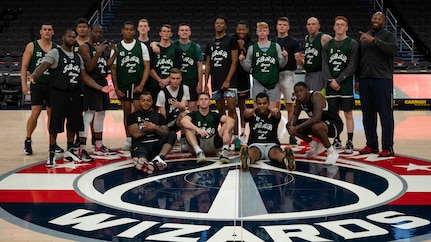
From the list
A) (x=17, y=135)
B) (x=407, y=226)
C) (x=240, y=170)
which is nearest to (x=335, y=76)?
(x=240, y=170)

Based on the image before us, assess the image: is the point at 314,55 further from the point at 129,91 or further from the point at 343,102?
the point at 129,91

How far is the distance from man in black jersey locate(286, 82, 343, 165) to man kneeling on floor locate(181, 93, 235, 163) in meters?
0.82

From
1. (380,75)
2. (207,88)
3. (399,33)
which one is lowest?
(207,88)

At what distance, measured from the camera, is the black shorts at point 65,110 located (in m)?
6.71

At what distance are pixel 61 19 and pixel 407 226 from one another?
19.2 m

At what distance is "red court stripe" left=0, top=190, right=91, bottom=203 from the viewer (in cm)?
521

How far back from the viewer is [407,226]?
4391 millimetres

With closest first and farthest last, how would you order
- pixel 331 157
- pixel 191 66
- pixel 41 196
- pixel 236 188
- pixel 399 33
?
pixel 41 196 → pixel 236 188 → pixel 331 157 → pixel 191 66 → pixel 399 33

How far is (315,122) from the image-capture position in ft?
23.5

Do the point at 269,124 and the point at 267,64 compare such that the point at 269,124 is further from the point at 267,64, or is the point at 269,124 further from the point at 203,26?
the point at 203,26

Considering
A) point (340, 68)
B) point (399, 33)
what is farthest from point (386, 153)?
point (399, 33)

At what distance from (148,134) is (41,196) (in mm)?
1848

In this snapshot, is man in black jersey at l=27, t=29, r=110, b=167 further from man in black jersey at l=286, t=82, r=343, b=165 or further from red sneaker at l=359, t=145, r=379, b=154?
red sneaker at l=359, t=145, r=379, b=154

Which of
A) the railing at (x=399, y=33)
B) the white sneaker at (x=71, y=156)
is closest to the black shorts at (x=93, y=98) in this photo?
the white sneaker at (x=71, y=156)
